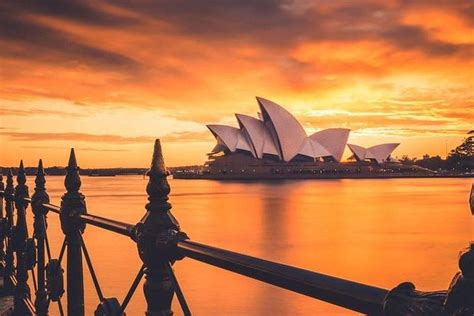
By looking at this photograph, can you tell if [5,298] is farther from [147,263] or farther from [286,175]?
[286,175]

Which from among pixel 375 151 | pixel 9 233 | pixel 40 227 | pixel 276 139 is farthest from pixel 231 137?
pixel 40 227

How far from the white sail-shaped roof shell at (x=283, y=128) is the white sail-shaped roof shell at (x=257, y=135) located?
1.04 meters

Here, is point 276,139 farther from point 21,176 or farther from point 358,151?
point 21,176

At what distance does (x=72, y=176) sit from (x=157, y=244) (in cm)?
145

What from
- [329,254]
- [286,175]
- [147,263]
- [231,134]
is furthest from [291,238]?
[286,175]

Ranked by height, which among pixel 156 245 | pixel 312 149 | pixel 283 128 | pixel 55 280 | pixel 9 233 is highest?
pixel 283 128

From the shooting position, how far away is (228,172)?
99.4 m

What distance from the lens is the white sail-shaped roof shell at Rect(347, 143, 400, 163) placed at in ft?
351

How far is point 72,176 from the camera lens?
9.93 feet

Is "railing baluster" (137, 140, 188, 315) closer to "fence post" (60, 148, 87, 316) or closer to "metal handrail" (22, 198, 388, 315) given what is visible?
"metal handrail" (22, 198, 388, 315)

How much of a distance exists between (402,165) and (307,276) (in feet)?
398

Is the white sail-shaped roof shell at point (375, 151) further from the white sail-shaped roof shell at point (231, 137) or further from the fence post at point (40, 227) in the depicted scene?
the fence post at point (40, 227)

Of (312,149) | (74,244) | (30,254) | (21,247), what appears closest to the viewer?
(74,244)

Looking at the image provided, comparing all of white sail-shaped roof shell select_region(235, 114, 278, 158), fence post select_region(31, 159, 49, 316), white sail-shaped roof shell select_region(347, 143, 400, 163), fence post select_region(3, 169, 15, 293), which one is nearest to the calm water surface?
fence post select_region(3, 169, 15, 293)
